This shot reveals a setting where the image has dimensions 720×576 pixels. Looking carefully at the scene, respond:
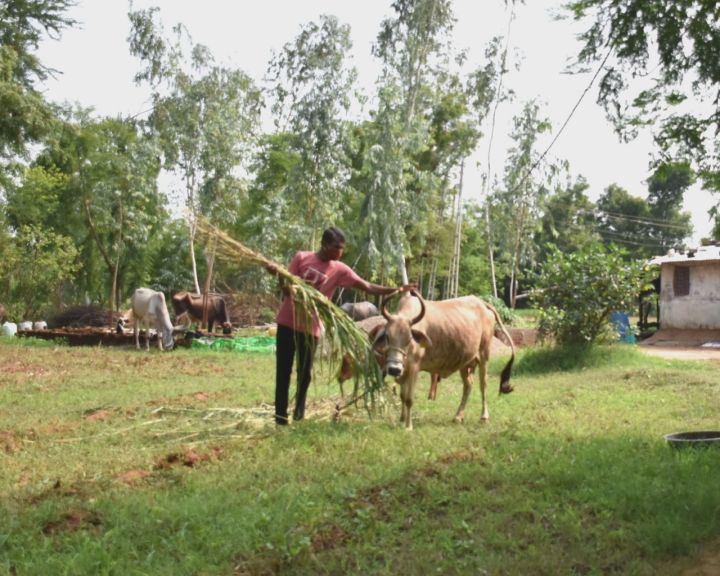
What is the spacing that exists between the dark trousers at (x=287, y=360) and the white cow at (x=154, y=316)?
38.2 feet

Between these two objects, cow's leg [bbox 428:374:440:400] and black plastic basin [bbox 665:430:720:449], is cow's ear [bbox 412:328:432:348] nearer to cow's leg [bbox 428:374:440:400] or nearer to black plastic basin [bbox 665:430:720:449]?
cow's leg [bbox 428:374:440:400]

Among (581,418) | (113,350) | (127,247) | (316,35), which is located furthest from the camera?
(127,247)

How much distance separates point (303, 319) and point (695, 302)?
22.0m

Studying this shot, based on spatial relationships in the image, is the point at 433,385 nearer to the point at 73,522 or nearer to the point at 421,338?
the point at 421,338

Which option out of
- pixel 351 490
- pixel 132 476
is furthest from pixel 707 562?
pixel 132 476

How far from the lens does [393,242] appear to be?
2797 cm

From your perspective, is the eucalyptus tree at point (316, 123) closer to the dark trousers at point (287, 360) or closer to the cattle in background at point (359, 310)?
the cattle in background at point (359, 310)

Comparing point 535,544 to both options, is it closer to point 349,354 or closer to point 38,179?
point 349,354

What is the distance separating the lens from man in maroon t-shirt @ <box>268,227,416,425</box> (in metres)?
7.79

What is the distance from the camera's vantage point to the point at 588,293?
51.3ft

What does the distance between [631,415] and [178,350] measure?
12.3 meters

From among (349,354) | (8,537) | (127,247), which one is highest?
(127,247)

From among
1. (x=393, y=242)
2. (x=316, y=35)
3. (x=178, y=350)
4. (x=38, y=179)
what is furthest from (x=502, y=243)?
(x=178, y=350)

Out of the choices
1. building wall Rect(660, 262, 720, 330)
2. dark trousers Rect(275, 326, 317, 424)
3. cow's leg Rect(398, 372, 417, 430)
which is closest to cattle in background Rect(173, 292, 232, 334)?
building wall Rect(660, 262, 720, 330)
